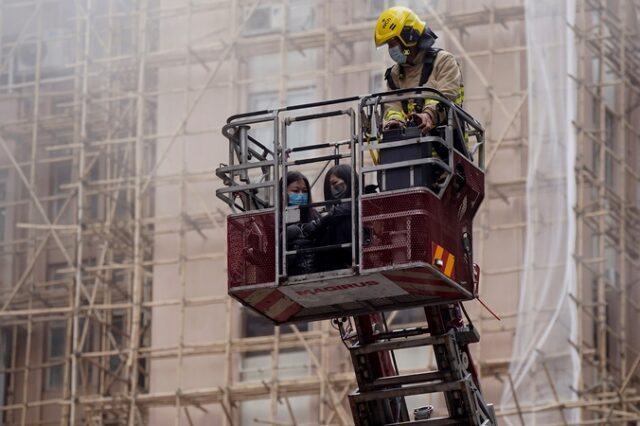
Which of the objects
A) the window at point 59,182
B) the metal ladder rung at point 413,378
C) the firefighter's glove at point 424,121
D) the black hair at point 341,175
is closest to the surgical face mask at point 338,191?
the black hair at point 341,175

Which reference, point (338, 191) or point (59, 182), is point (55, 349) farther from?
point (338, 191)

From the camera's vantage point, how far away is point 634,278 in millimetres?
28453

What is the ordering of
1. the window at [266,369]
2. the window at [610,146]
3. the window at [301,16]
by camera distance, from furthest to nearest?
the window at [301,16] < the window at [266,369] < the window at [610,146]

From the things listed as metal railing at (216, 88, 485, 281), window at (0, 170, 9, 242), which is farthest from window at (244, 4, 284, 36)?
metal railing at (216, 88, 485, 281)

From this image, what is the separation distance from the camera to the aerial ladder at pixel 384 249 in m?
14.3

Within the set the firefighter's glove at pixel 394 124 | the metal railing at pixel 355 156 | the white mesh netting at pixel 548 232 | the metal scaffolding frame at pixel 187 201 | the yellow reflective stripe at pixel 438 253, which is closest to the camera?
the yellow reflective stripe at pixel 438 253

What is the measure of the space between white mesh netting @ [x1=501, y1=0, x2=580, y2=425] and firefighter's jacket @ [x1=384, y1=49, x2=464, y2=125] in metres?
11.3

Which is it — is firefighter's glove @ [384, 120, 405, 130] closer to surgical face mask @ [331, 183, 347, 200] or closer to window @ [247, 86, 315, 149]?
surgical face mask @ [331, 183, 347, 200]

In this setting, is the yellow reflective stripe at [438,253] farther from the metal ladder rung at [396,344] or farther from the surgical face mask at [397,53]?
the surgical face mask at [397,53]

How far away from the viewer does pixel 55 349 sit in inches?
1341

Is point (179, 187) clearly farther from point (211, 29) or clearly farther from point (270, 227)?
point (270, 227)

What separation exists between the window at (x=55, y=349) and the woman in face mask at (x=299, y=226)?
19.3m

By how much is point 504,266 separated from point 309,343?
3037 mm

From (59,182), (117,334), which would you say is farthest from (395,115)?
(59,182)
